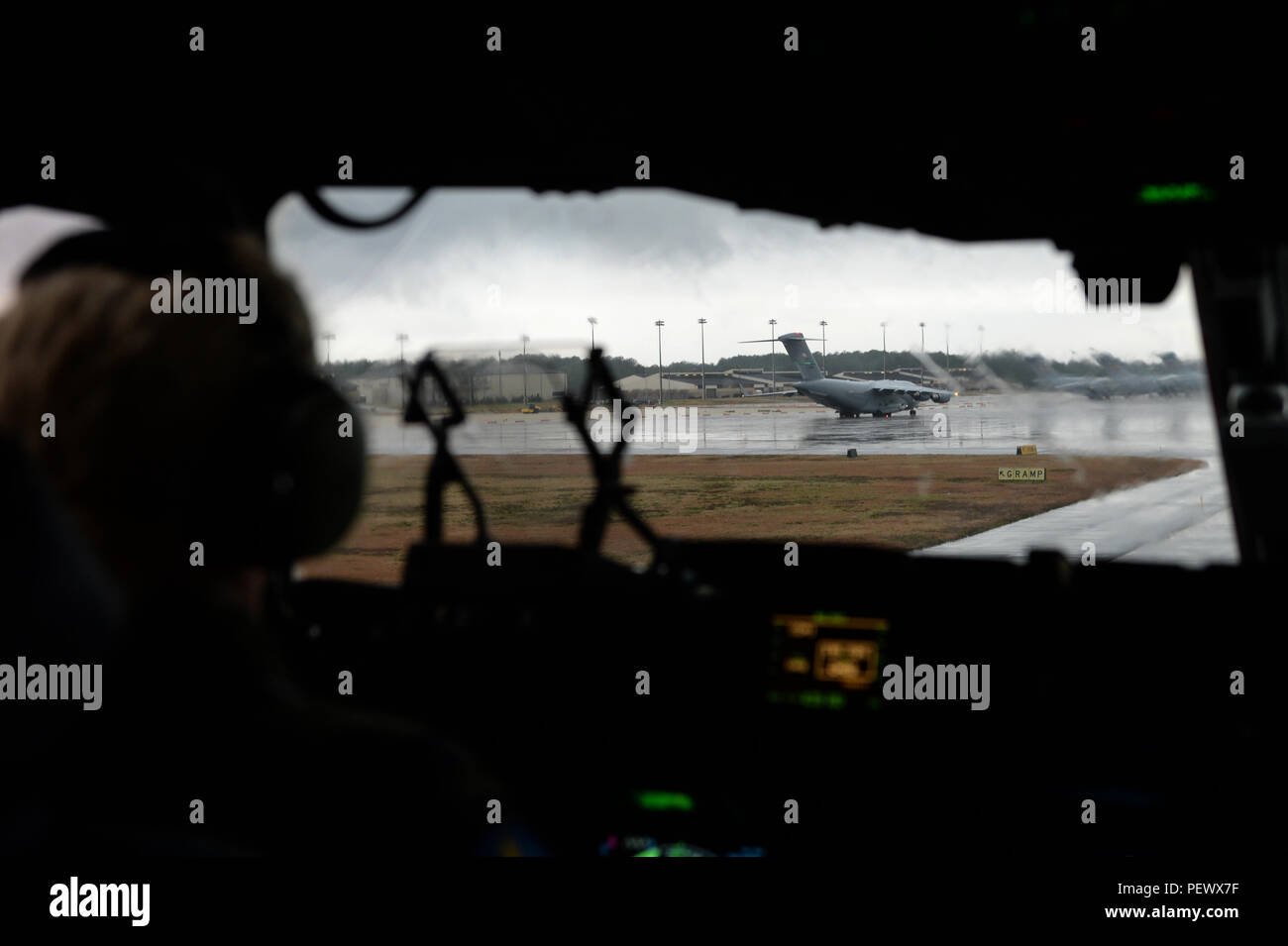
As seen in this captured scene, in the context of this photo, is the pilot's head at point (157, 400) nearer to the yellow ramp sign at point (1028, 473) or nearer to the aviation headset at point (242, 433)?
the aviation headset at point (242, 433)

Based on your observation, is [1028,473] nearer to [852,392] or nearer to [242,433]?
[242,433]

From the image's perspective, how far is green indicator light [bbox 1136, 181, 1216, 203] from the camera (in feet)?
4.81

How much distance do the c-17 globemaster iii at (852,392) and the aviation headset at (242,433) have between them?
9922 mm

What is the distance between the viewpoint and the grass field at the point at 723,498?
6.34ft

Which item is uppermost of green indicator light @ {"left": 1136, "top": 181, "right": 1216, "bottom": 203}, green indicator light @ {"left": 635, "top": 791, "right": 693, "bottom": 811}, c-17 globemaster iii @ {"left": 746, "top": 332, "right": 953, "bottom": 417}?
c-17 globemaster iii @ {"left": 746, "top": 332, "right": 953, "bottom": 417}

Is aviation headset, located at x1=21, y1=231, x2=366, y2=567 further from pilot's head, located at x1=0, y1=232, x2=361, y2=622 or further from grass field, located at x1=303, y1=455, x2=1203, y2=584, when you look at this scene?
grass field, located at x1=303, y1=455, x2=1203, y2=584

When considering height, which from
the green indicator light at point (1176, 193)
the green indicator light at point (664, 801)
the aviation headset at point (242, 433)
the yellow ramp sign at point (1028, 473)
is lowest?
the green indicator light at point (664, 801)

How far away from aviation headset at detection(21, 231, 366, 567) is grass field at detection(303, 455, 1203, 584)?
0.12m

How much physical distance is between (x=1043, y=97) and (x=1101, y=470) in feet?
5.40

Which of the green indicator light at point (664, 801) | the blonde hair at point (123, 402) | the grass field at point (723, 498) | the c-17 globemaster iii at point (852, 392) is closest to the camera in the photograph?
the blonde hair at point (123, 402)

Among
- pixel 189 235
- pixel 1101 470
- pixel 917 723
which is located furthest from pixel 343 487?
pixel 1101 470

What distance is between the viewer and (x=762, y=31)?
159cm

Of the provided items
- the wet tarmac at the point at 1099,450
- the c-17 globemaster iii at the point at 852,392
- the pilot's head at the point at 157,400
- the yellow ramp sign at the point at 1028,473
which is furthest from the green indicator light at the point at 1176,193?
the c-17 globemaster iii at the point at 852,392

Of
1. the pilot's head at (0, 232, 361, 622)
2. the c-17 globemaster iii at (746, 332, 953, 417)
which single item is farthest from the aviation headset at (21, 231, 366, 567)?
the c-17 globemaster iii at (746, 332, 953, 417)
